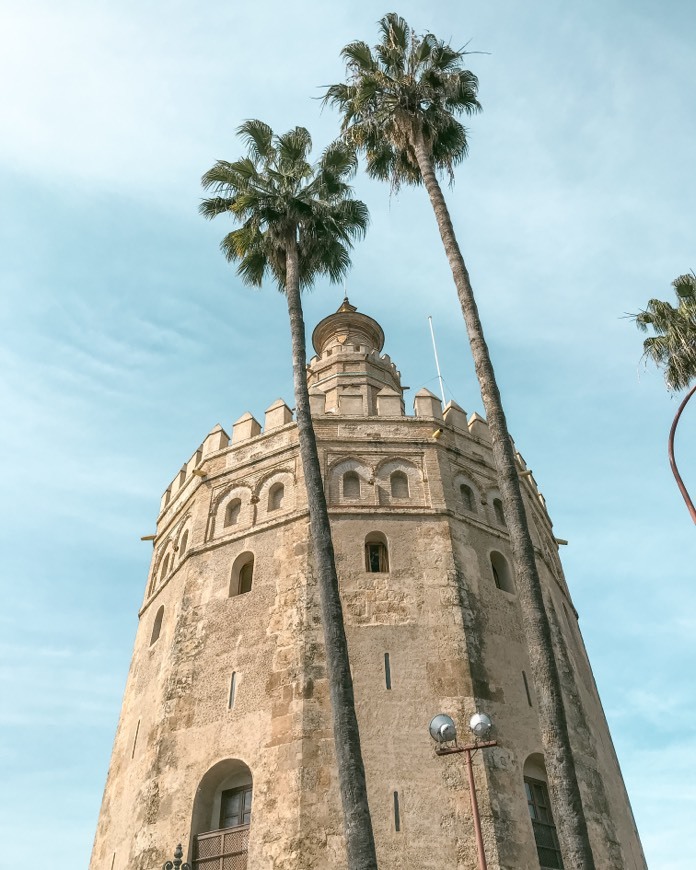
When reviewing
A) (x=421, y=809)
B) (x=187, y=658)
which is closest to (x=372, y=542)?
(x=187, y=658)

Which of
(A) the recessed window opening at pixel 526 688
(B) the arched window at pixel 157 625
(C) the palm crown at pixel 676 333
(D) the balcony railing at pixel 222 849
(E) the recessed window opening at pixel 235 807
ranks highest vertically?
(C) the palm crown at pixel 676 333

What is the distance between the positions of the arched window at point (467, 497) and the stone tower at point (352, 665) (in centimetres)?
10

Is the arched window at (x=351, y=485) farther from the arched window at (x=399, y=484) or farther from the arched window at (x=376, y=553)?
the arched window at (x=376, y=553)

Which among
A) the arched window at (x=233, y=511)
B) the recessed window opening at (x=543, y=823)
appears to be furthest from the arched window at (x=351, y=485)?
the recessed window opening at (x=543, y=823)

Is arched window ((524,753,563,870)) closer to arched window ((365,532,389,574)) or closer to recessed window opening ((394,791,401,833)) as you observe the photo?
recessed window opening ((394,791,401,833))

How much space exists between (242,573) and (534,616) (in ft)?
28.9

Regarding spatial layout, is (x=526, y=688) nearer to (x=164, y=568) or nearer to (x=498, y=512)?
(x=498, y=512)

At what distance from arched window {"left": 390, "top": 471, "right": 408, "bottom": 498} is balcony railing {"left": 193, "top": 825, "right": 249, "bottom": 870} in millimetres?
7784

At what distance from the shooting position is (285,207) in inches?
718

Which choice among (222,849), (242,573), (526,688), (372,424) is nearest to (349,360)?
(372,424)

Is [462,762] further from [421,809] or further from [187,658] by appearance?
[187,658]

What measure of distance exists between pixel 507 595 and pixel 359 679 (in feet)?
13.9

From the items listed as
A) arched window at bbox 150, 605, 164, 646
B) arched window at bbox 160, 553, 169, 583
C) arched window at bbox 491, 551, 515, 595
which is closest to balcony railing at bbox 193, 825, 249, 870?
arched window at bbox 150, 605, 164, 646

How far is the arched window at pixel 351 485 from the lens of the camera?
729 inches
